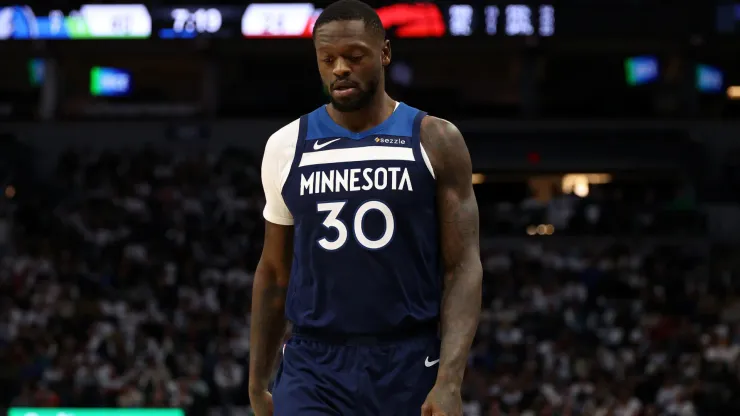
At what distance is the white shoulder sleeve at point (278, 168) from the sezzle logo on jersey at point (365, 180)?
6.8 inches

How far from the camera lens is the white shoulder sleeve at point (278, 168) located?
3.79 m

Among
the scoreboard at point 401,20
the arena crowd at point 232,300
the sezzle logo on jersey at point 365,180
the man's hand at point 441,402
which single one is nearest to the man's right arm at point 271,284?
the sezzle logo on jersey at point 365,180

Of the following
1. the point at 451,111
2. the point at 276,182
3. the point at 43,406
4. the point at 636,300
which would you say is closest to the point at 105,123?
the point at 451,111

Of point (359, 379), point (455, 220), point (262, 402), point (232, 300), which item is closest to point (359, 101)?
point (455, 220)

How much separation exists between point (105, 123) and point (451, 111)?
620cm

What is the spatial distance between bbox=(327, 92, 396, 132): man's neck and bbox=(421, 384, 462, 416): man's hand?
2.93 ft

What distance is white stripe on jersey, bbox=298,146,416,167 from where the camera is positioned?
3.68 metres

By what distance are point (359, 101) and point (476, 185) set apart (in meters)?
16.6

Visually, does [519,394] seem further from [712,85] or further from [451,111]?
[712,85]

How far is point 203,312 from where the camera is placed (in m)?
15.1

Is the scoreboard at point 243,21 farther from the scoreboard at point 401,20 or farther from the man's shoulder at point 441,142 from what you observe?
the man's shoulder at point 441,142

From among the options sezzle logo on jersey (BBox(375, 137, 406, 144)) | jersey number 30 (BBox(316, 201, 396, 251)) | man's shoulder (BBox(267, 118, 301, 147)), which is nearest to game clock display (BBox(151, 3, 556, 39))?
man's shoulder (BBox(267, 118, 301, 147))

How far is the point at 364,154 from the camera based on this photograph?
12.1ft

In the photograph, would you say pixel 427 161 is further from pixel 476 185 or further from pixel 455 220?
pixel 476 185
